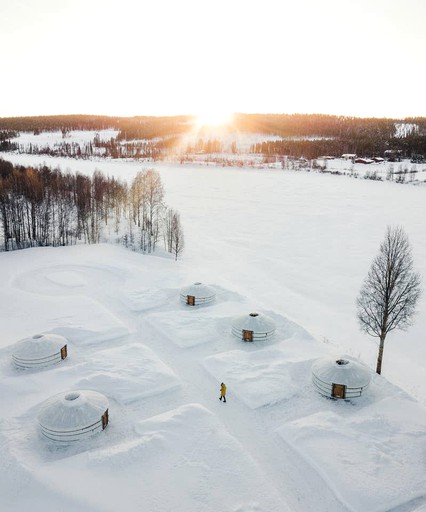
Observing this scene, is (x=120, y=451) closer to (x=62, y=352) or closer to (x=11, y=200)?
(x=62, y=352)

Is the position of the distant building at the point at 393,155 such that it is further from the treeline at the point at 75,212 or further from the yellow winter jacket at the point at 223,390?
the yellow winter jacket at the point at 223,390

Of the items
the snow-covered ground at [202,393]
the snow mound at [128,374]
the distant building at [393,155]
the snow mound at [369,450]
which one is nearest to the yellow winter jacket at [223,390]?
the snow-covered ground at [202,393]

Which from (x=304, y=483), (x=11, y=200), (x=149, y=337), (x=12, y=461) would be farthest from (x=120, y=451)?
(x=11, y=200)

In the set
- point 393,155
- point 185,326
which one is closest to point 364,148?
point 393,155

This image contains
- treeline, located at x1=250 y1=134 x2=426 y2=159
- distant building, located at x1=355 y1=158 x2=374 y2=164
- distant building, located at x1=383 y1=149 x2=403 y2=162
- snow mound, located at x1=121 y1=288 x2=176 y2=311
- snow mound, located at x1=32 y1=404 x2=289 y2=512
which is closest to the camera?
snow mound, located at x1=32 y1=404 x2=289 y2=512

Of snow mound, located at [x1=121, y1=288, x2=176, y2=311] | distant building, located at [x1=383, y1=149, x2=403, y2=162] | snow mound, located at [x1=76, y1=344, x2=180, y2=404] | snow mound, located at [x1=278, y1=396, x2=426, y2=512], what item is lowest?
snow mound, located at [x1=278, y1=396, x2=426, y2=512]

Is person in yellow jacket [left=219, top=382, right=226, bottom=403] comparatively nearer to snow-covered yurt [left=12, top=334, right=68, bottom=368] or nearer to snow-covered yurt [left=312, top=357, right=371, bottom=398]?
snow-covered yurt [left=312, top=357, right=371, bottom=398]

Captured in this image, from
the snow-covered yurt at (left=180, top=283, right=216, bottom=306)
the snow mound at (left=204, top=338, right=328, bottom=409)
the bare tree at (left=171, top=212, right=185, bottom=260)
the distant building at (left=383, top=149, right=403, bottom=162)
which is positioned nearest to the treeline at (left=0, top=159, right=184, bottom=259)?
the bare tree at (left=171, top=212, right=185, bottom=260)
